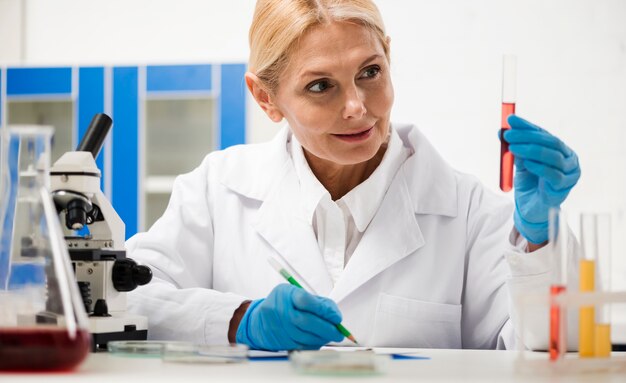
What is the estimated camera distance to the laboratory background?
3785mm

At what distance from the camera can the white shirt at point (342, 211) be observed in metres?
2.02

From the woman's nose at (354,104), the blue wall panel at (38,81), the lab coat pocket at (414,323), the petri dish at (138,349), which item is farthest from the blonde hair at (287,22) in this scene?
the blue wall panel at (38,81)

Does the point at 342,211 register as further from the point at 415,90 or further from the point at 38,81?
the point at 38,81

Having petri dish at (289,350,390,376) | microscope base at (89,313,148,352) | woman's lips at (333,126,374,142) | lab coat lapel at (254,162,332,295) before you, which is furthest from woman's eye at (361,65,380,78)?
petri dish at (289,350,390,376)

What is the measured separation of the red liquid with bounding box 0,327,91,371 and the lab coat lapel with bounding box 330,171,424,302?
1.03 metres

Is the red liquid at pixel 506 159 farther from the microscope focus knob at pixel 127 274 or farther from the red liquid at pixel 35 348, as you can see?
the red liquid at pixel 35 348

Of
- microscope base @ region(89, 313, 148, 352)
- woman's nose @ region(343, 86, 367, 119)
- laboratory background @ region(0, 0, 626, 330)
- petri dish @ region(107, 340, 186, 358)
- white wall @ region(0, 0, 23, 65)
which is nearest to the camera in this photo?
petri dish @ region(107, 340, 186, 358)

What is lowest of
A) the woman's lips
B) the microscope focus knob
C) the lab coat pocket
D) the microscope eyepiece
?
the lab coat pocket

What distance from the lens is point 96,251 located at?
1.46 metres

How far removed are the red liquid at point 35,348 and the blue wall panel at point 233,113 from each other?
294 centimetres

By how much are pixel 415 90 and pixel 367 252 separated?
211cm

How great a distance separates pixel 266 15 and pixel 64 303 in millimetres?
1191

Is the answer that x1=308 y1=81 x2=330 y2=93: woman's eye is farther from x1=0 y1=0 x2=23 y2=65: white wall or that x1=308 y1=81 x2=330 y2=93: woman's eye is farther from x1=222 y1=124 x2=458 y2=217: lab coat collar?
x1=0 y1=0 x2=23 y2=65: white wall

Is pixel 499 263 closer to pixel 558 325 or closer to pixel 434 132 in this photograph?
pixel 558 325
